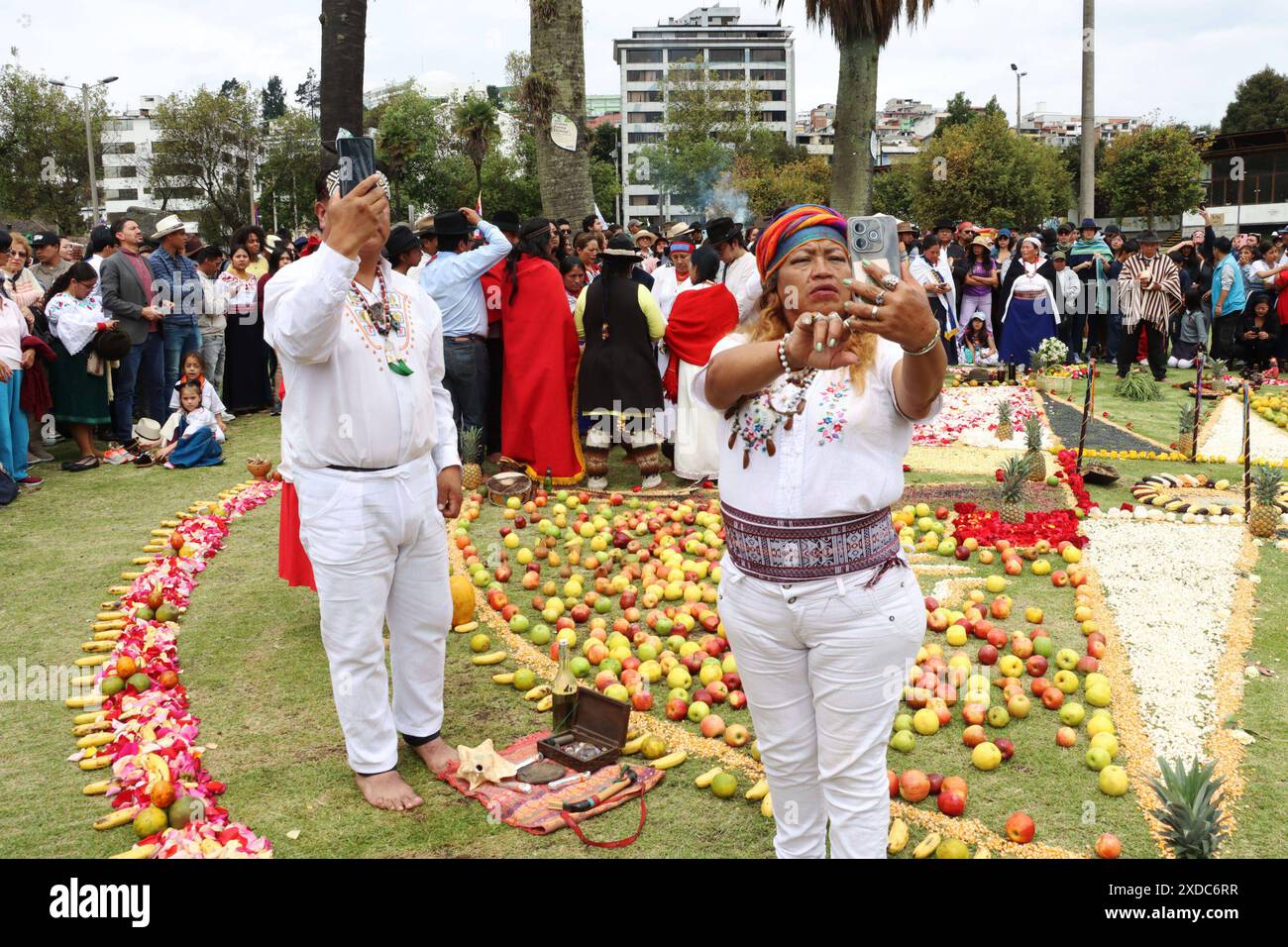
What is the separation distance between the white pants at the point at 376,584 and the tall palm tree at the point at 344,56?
804cm

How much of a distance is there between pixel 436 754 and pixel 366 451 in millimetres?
1568

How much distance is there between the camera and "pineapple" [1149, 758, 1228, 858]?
3557 millimetres

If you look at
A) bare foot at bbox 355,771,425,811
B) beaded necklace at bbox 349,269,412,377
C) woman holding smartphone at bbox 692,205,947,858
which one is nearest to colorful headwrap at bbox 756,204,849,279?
woman holding smartphone at bbox 692,205,947,858

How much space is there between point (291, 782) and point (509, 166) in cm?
7555

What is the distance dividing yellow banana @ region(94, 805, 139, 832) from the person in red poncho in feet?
21.1

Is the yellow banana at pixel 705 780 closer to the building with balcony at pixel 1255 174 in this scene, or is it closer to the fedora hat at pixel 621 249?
the fedora hat at pixel 621 249

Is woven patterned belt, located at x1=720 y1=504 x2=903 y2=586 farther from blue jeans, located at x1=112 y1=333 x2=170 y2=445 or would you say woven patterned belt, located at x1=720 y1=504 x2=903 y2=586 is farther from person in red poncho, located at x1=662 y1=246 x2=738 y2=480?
blue jeans, located at x1=112 y1=333 x2=170 y2=445

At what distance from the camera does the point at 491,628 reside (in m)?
6.79

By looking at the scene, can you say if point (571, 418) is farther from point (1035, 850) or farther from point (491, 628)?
point (1035, 850)

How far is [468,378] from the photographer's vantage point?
1055 cm

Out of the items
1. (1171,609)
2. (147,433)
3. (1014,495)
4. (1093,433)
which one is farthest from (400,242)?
(1093,433)

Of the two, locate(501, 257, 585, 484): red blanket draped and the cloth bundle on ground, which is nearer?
the cloth bundle on ground

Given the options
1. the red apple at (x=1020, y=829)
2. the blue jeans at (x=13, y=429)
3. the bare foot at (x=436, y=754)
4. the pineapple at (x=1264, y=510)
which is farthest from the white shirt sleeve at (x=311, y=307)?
the blue jeans at (x=13, y=429)
